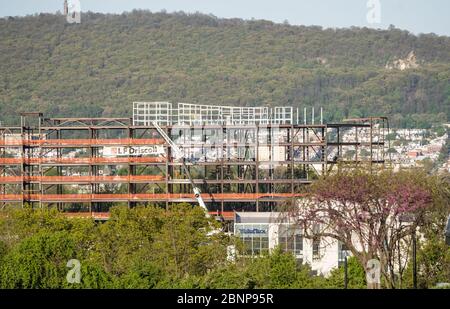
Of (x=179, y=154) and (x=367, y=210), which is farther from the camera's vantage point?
(x=179, y=154)

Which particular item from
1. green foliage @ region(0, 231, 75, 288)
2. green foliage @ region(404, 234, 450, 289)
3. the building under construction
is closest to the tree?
green foliage @ region(404, 234, 450, 289)

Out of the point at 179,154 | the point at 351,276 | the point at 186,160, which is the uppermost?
the point at 179,154

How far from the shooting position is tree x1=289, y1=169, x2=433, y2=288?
54.2 metres

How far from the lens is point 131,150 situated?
116 meters

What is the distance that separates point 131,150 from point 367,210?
63.0 m

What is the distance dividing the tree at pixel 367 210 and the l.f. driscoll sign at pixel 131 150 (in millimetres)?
57268

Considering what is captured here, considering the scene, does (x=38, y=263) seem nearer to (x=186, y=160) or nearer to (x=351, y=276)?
(x=351, y=276)

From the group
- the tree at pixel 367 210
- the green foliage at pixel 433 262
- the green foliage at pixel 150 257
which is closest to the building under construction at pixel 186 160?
the green foliage at pixel 150 257

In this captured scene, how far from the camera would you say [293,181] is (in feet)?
373

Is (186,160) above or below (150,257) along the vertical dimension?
above

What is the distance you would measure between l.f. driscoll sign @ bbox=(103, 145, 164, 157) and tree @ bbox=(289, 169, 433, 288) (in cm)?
5727

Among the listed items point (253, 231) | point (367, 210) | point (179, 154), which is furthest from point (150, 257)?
point (179, 154)
